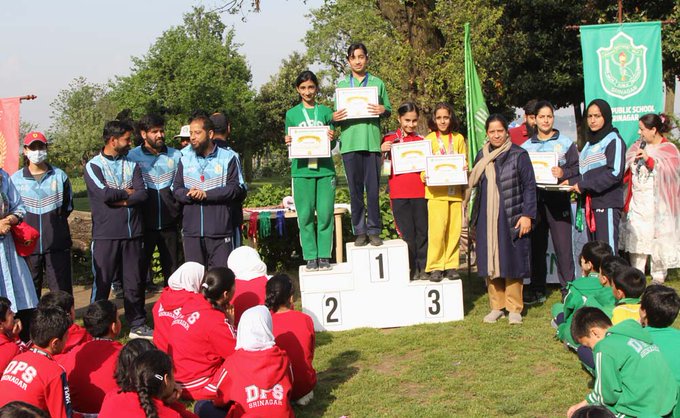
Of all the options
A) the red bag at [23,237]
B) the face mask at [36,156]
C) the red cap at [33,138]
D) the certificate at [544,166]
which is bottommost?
the red bag at [23,237]

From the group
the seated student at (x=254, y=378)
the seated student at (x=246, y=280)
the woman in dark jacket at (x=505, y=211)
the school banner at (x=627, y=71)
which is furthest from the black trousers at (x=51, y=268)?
the school banner at (x=627, y=71)

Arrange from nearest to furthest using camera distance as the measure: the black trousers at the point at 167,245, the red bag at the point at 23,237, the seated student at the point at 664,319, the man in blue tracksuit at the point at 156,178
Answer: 1. the seated student at the point at 664,319
2. the red bag at the point at 23,237
3. the man in blue tracksuit at the point at 156,178
4. the black trousers at the point at 167,245

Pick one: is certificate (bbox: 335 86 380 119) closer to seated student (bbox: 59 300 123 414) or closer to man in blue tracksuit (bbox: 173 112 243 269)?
man in blue tracksuit (bbox: 173 112 243 269)

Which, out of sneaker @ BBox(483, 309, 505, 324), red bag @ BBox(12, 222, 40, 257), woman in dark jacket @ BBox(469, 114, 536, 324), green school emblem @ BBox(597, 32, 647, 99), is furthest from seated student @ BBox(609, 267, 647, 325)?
green school emblem @ BBox(597, 32, 647, 99)

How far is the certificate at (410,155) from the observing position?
7617mm

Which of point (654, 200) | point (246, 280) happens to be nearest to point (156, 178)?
point (246, 280)

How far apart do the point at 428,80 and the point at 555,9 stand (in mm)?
8054

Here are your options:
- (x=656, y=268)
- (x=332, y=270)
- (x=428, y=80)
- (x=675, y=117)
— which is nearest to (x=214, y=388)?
(x=332, y=270)

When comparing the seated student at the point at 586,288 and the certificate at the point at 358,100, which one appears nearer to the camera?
the seated student at the point at 586,288

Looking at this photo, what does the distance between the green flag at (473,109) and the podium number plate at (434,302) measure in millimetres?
2698

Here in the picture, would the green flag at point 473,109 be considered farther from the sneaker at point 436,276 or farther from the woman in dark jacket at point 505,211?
the sneaker at point 436,276

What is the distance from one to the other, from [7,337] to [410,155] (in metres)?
4.37

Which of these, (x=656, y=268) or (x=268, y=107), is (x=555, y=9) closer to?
(x=656, y=268)

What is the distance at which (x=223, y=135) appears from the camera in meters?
8.32
